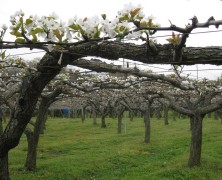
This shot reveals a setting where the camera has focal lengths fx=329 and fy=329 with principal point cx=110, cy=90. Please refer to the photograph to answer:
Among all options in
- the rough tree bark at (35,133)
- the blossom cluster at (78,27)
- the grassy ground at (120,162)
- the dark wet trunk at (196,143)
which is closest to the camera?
the blossom cluster at (78,27)

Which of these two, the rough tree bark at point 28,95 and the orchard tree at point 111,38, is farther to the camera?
the rough tree bark at point 28,95

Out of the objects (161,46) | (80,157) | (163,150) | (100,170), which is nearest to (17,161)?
(80,157)

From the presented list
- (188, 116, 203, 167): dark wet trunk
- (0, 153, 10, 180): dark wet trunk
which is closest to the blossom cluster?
(0, 153, 10, 180): dark wet trunk

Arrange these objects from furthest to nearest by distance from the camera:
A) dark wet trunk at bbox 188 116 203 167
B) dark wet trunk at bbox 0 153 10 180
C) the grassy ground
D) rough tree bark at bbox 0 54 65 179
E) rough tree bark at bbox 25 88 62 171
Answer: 1. dark wet trunk at bbox 188 116 203 167
2. rough tree bark at bbox 25 88 62 171
3. the grassy ground
4. dark wet trunk at bbox 0 153 10 180
5. rough tree bark at bbox 0 54 65 179

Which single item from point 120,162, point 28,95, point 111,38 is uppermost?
point 111,38

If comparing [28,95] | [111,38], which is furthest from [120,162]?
[111,38]

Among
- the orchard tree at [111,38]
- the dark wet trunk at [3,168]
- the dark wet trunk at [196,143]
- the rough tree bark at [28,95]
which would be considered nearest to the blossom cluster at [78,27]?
the orchard tree at [111,38]

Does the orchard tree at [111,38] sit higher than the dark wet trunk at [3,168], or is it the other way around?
the orchard tree at [111,38]

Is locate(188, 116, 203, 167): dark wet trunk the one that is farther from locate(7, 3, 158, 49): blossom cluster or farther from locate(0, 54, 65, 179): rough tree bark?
locate(7, 3, 158, 49): blossom cluster

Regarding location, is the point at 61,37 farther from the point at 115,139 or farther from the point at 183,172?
the point at 115,139

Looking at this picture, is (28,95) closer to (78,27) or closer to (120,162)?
(78,27)

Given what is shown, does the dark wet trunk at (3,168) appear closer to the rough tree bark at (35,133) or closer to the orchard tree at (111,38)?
Answer: the orchard tree at (111,38)

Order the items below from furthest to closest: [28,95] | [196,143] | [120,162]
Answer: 1. [120,162]
2. [196,143]
3. [28,95]

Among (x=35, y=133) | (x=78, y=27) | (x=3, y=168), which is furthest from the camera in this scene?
(x=35, y=133)
